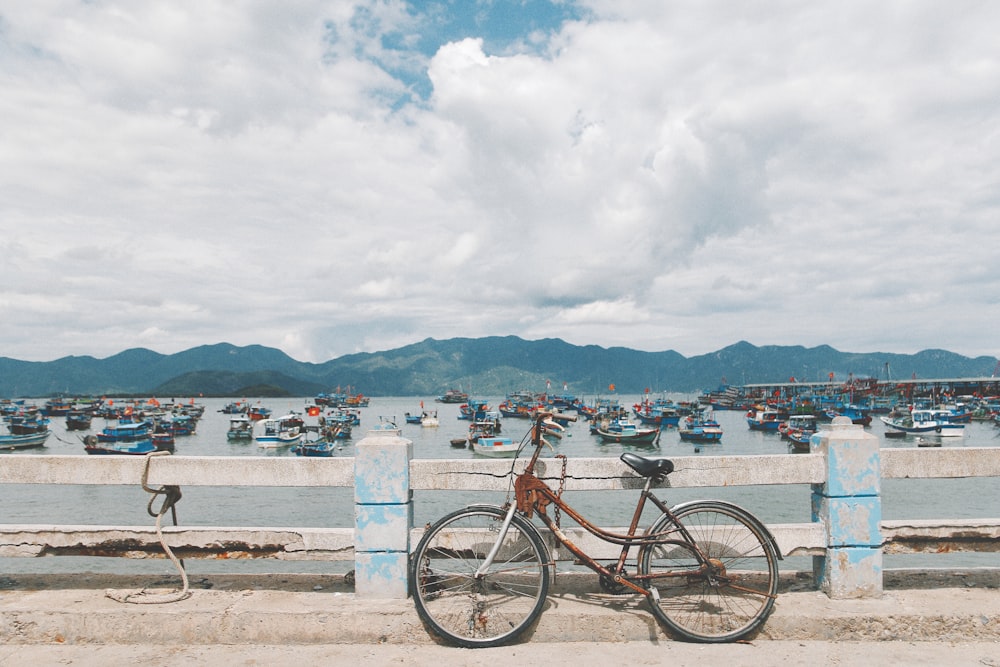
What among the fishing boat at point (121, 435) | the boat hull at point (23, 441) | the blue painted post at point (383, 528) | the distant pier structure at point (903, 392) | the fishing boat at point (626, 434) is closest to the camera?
the blue painted post at point (383, 528)

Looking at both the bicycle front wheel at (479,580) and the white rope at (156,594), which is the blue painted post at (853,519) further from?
the white rope at (156,594)

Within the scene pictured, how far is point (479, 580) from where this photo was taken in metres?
4.96

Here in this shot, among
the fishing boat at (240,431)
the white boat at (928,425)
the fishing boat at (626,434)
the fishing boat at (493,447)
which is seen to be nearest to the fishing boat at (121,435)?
the fishing boat at (240,431)

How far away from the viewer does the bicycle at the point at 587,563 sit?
16.2 ft

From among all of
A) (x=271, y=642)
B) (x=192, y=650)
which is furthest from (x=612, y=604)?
(x=192, y=650)

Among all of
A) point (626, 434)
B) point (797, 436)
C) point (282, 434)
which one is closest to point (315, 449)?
point (282, 434)

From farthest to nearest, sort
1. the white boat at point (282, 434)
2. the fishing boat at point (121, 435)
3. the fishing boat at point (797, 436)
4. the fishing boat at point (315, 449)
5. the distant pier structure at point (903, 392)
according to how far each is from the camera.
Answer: the distant pier structure at point (903, 392) < the white boat at point (282, 434) < the fishing boat at point (121, 435) < the fishing boat at point (797, 436) < the fishing boat at point (315, 449)

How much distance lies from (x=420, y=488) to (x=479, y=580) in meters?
0.87

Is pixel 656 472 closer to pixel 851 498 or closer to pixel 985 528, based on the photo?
pixel 851 498

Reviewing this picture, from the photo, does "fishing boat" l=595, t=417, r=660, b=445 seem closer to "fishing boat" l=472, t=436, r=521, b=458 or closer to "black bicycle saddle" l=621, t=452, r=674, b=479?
"fishing boat" l=472, t=436, r=521, b=458

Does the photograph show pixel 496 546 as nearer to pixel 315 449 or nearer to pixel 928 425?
pixel 315 449

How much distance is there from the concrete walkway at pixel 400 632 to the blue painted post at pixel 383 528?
0.15 meters

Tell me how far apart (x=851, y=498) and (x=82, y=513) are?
40363 mm

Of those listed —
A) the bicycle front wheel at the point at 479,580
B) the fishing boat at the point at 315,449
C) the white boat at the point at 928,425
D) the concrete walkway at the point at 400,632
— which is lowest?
the fishing boat at the point at 315,449
